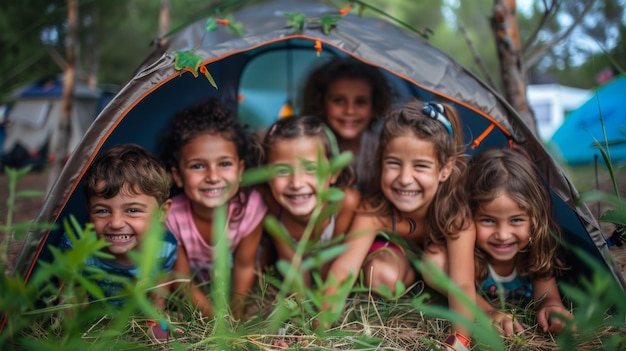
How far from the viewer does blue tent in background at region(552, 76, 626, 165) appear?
376 centimetres

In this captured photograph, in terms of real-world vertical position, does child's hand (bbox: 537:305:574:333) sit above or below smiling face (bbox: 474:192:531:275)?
below

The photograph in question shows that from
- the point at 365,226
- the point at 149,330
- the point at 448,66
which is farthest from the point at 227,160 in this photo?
the point at 448,66

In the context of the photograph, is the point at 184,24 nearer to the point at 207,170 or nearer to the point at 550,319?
the point at 207,170

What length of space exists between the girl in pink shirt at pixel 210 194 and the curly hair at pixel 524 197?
2.57ft

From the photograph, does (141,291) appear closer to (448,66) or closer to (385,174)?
(385,174)

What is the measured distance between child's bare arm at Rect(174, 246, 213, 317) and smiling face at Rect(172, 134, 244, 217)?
0.21 meters

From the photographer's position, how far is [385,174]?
1753mm

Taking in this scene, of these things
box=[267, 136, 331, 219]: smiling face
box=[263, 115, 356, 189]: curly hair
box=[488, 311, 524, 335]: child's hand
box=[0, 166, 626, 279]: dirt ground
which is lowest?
box=[488, 311, 524, 335]: child's hand

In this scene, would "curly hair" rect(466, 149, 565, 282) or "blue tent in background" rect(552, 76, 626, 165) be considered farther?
"blue tent in background" rect(552, 76, 626, 165)

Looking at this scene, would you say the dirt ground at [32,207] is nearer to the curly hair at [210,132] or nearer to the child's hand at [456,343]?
the curly hair at [210,132]

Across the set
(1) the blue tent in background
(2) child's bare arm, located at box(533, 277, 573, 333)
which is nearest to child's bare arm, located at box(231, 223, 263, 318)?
(2) child's bare arm, located at box(533, 277, 573, 333)

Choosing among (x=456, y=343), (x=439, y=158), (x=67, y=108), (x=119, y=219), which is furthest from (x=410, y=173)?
(x=67, y=108)

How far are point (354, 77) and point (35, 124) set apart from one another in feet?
19.5

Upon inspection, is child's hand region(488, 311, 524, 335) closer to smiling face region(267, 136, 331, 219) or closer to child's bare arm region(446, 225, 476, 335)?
child's bare arm region(446, 225, 476, 335)
